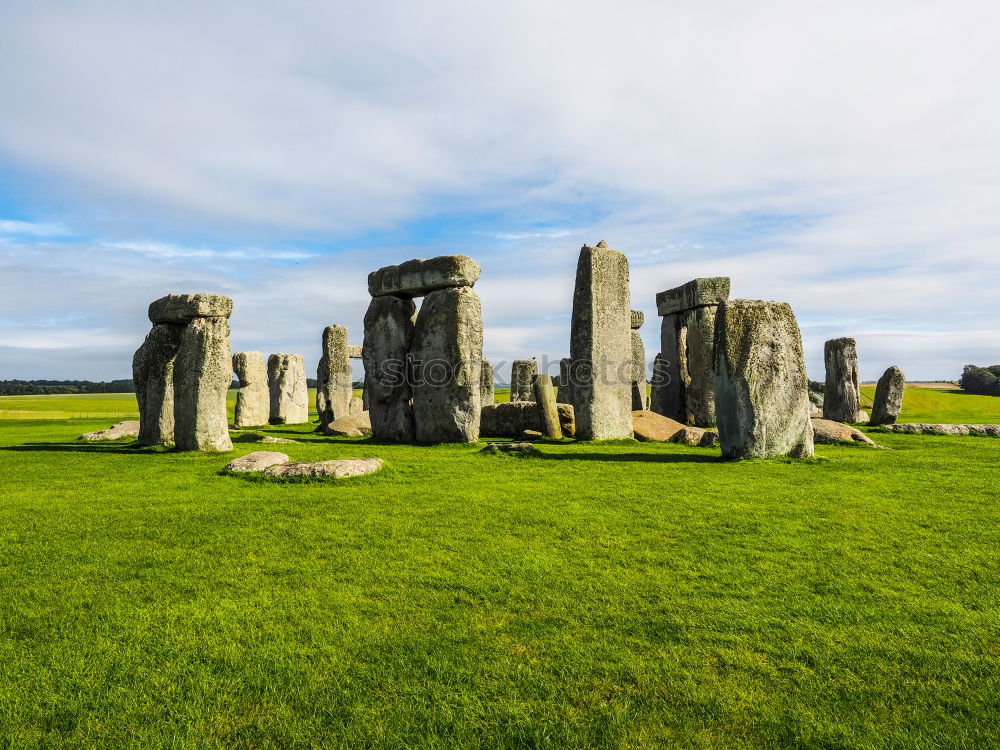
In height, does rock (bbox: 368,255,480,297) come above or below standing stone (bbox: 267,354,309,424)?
above

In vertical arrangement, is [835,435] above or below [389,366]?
below

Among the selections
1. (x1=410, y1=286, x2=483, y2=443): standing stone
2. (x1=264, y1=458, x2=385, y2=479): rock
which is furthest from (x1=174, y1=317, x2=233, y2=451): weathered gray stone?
(x1=410, y1=286, x2=483, y2=443): standing stone

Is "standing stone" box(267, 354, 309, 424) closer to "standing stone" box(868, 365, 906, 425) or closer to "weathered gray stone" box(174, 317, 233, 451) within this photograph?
"weathered gray stone" box(174, 317, 233, 451)

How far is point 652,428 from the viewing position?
44.1ft

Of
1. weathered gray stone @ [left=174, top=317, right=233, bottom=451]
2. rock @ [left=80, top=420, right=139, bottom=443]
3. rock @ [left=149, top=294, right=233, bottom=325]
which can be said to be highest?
rock @ [left=149, top=294, right=233, bottom=325]

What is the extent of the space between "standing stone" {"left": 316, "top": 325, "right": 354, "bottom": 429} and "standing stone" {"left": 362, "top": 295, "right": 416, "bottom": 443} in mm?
4117

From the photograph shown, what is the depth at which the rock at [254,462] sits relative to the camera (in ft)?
25.9

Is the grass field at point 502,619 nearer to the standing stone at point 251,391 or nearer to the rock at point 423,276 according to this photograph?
the rock at point 423,276

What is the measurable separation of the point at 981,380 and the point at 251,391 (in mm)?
46511

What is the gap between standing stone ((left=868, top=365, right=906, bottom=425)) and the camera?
16562 mm

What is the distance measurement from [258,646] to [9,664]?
3.56 feet

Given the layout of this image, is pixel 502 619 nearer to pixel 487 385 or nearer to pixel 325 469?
pixel 325 469

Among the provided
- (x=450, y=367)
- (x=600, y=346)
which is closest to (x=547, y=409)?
(x=600, y=346)

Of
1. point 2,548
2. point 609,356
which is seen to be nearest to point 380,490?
point 2,548
